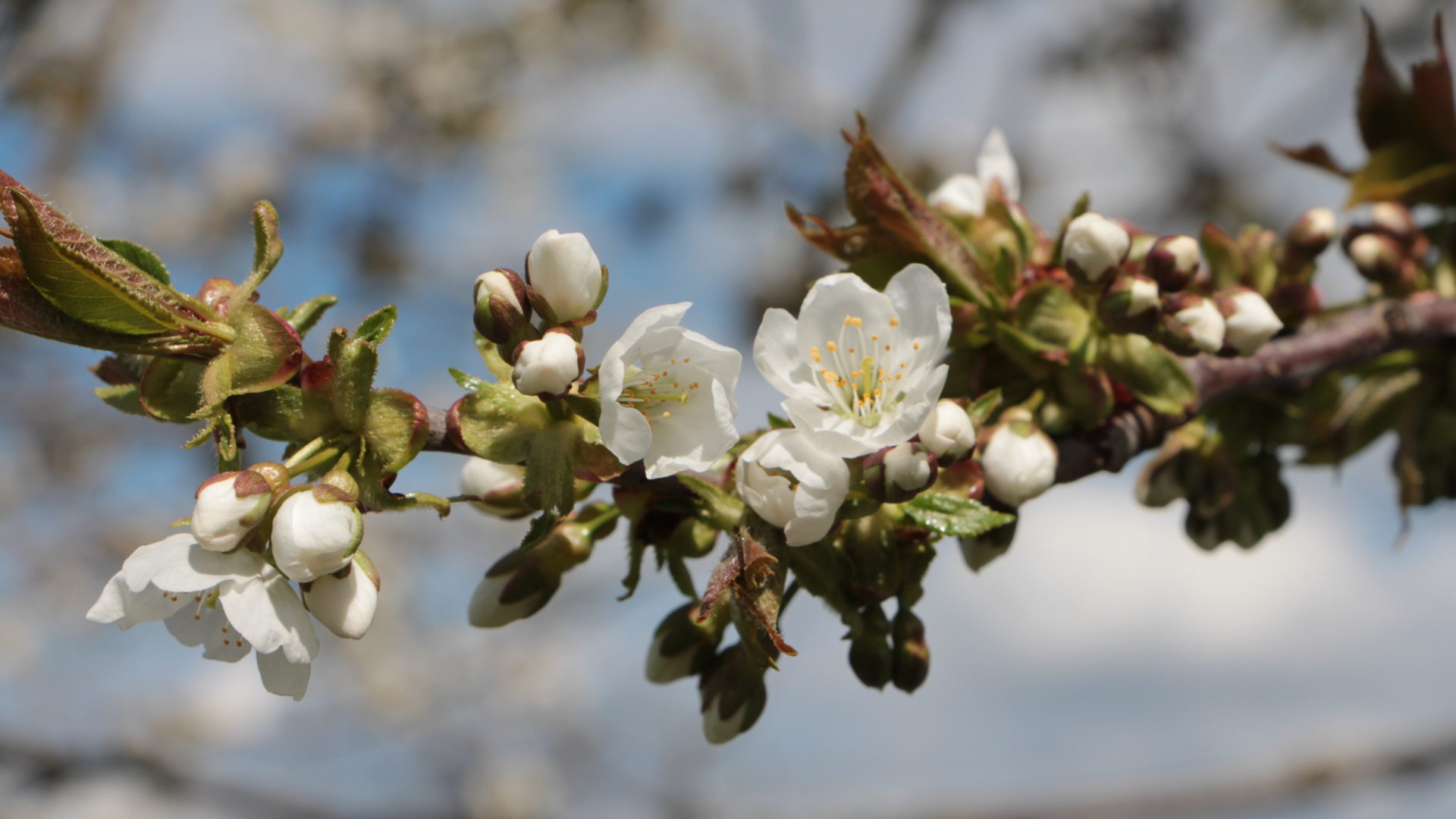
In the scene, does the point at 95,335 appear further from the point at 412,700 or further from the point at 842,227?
the point at 412,700

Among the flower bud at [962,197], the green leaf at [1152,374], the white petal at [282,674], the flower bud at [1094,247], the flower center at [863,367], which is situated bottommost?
the white petal at [282,674]

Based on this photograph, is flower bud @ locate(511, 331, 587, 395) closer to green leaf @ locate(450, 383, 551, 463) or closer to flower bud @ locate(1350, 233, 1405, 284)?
green leaf @ locate(450, 383, 551, 463)

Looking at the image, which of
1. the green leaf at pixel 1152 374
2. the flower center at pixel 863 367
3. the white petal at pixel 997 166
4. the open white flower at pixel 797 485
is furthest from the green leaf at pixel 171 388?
the white petal at pixel 997 166

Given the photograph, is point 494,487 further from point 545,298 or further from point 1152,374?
point 1152,374

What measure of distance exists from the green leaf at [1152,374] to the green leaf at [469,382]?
2.72 feet

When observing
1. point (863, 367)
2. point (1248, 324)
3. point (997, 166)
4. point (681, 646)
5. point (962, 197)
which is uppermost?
point (997, 166)

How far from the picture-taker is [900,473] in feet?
3.47

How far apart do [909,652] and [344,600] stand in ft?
2.15

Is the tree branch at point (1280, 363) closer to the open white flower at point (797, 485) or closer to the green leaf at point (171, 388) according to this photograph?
the open white flower at point (797, 485)

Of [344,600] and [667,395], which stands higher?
[667,395]

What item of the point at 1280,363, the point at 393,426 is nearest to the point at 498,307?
the point at 393,426

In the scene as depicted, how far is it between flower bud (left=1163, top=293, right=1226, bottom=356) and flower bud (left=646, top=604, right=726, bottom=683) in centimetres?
68

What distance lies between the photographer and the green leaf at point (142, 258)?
1.05 m

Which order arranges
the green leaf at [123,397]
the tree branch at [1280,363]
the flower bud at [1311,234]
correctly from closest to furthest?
the green leaf at [123,397], the tree branch at [1280,363], the flower bud at [1311,234]
